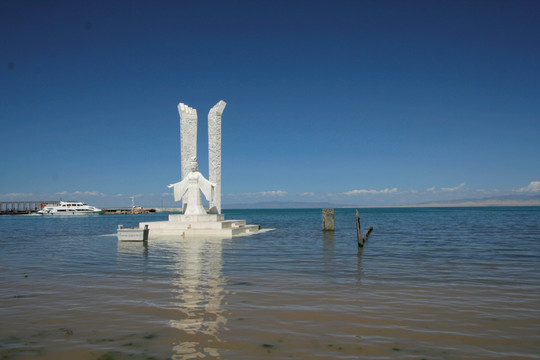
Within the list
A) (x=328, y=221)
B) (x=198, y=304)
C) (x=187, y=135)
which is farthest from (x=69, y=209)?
(x=198, y=304)

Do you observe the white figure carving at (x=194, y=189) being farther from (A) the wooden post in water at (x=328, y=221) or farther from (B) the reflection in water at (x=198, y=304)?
(B) the reflection in water at (x=198, y=304)

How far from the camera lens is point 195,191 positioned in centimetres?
2159

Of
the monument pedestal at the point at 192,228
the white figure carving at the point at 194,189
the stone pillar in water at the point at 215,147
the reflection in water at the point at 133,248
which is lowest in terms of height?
the reflection in water at the point at 133,248

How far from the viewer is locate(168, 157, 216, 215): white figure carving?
21500 mm

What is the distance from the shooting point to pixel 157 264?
11.0m

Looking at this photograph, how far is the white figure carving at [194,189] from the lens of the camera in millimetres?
21500

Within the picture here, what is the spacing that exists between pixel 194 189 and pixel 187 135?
366 centimetres

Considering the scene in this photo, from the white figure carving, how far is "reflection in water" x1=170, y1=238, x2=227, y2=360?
8.95m

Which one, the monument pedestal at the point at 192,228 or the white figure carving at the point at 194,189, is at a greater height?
the white figure carving at the point at 194,189

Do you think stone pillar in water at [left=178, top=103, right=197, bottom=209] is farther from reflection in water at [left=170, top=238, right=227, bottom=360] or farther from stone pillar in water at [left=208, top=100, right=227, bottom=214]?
reflection in water at [left=170, top=238, right=227, bottom=360]

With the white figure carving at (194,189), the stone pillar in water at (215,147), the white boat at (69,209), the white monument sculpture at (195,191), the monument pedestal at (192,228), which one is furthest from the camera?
the white boat at (69,209)

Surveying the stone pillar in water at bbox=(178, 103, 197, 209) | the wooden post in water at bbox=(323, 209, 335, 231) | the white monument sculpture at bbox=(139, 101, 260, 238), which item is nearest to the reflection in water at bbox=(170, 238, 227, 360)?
the white monument sculpture at bbox=(139, 101, 260, 238)

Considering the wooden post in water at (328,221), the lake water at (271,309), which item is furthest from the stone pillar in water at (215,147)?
the lake water at (271,309)

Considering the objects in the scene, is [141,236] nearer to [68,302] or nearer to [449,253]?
[68,302]
